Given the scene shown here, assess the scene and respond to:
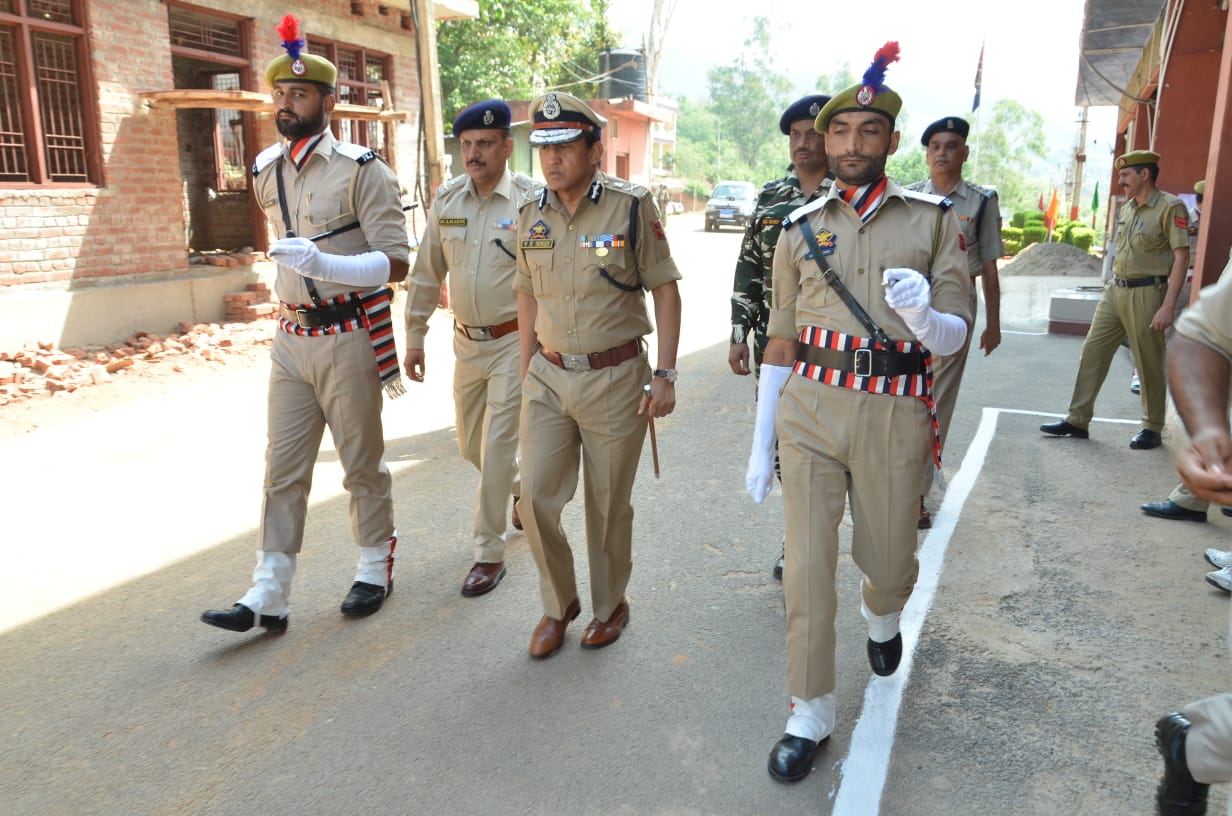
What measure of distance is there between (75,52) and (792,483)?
9.97m

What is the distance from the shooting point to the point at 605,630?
3.85 m

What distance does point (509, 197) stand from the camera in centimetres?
459

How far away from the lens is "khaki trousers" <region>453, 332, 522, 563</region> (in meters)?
4.43

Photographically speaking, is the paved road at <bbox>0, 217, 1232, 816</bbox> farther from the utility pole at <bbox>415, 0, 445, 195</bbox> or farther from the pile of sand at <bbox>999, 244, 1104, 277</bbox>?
the pile of sand at <bbox>999, 244, 1104, 277</bbox>

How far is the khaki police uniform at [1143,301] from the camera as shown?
6734 mm

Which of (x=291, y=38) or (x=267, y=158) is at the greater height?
(x=291, y=38)

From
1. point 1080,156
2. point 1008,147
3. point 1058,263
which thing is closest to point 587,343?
point 1058,263

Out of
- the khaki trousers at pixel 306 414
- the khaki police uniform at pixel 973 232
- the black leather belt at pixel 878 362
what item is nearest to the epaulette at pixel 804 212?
the black leather belt at pixel 878 362

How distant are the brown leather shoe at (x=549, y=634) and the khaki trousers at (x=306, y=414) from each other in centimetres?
107

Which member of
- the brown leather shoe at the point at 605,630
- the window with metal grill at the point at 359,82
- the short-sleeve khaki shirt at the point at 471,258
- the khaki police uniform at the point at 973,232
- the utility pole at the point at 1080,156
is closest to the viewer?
the brown leather shoe at the point at 605,630

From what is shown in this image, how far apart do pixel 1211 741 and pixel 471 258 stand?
11.3ft

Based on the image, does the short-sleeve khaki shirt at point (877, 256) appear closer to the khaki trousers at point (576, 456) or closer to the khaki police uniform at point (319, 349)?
the khaki trousers at point (576, 456)

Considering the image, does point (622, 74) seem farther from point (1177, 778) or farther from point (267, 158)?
point (1177, 778)

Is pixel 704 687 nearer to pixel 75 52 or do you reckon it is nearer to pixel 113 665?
pixel 113 665
